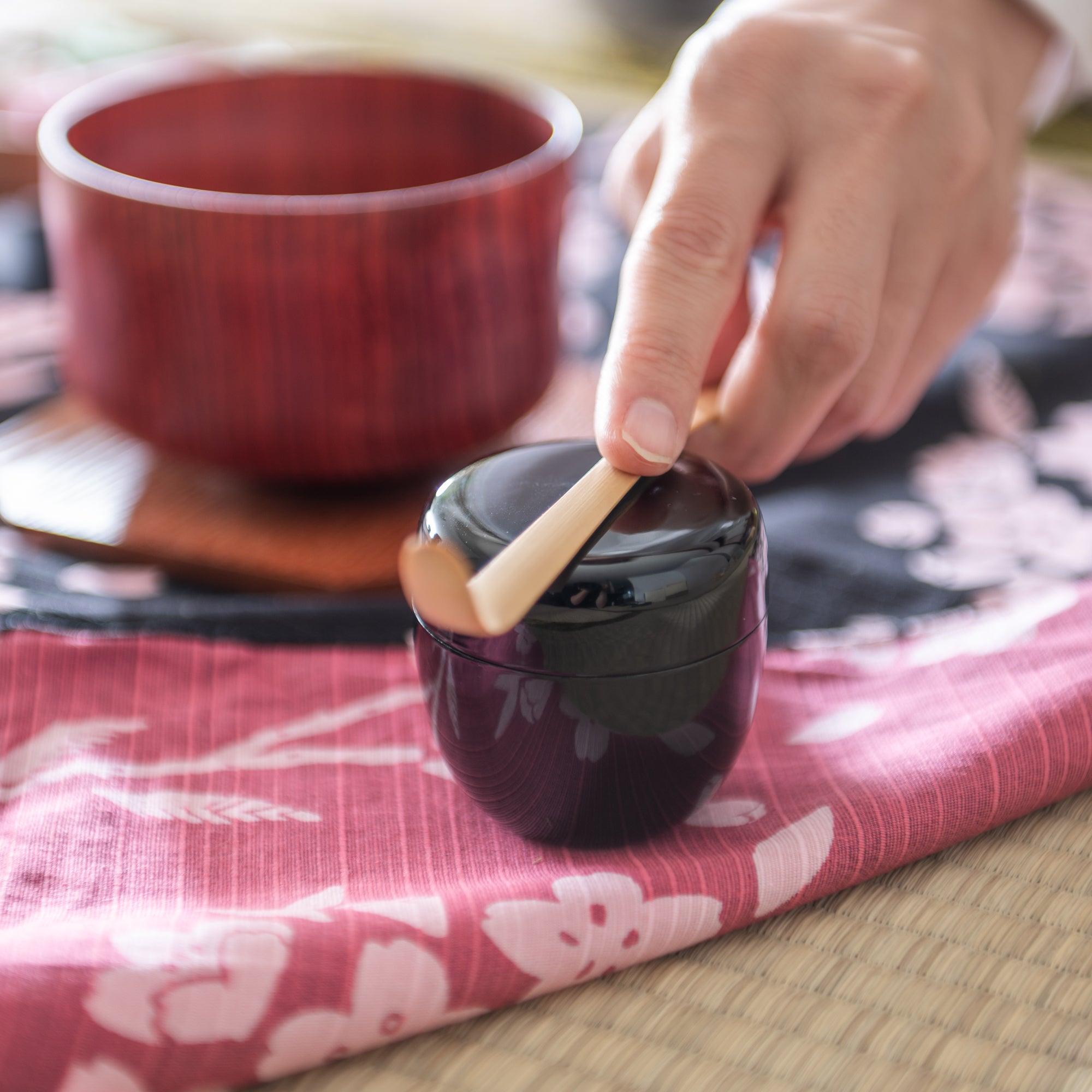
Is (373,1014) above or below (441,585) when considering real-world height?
below

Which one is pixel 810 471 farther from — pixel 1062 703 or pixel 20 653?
pixel 20 653

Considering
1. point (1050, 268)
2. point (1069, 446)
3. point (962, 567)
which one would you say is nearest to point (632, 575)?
point (962, 567)

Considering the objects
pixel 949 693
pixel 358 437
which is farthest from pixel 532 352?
pixel 949 693

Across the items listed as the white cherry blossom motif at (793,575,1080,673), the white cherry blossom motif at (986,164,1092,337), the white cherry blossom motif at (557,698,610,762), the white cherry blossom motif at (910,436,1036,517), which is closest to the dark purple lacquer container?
the white cherry blossom motif at (557,698,610,762)

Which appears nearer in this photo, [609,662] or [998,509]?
[609,662]

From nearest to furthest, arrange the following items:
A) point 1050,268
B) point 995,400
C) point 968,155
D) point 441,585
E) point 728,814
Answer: point 441,585, point 728,814, point 968,155, point 995,400, point 1050,268

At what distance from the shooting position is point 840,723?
0.38 meters

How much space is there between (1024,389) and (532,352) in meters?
0.26

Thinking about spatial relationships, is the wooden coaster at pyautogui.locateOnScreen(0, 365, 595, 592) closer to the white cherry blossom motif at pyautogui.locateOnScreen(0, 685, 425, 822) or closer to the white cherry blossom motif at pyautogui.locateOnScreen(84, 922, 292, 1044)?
the white cherry blossom motif at pyautogui.locateOnScreen(0, 685, 425, 822)

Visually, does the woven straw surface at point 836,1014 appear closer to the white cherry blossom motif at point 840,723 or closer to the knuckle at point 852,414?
the white cherry blossom motif at point 840,723

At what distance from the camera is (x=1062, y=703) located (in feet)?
1.15

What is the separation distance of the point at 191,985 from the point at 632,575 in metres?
0.14

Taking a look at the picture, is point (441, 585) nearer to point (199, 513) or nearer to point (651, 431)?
point (651, 431)

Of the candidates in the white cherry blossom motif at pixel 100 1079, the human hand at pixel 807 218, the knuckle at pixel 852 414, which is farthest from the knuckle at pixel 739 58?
the white cherry blossom motif at pixel 100 1079
